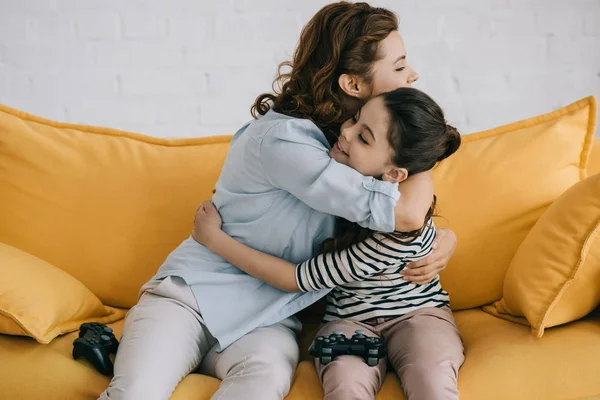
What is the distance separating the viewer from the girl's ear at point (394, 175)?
148 centimetres

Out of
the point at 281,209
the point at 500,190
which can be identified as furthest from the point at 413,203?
the point at 500,190

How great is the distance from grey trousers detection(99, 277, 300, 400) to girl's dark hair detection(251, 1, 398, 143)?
18.3 inches

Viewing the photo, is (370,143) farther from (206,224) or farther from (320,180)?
(206,224)

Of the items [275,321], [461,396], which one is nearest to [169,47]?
[275,321]

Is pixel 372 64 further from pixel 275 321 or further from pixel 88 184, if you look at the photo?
pixel 88 184

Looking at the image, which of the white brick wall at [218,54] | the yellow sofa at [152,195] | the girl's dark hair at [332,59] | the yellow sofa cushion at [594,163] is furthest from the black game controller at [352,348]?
the white brick wall at [218,54]

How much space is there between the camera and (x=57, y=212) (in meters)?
1.88

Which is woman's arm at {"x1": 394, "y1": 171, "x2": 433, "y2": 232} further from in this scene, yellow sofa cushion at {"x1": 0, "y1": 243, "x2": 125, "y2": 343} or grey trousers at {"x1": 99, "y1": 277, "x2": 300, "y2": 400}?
yellow sofa cushion at {"x1": 0, "y1": 243, "x2": 125, "y2": 343}

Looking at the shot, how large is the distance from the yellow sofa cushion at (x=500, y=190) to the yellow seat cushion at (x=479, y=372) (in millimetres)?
239

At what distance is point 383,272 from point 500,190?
Answer: 1.36ft

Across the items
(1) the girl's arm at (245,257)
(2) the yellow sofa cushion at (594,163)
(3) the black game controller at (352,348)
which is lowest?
(3) the black game controller at (352,348)

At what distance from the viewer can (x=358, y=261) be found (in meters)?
1.51

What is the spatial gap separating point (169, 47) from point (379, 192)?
4.24 ft

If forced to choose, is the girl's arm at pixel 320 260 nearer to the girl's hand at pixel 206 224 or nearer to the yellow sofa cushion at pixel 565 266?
the girl's hand at pixel 206 224
